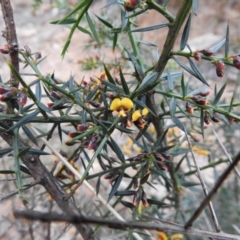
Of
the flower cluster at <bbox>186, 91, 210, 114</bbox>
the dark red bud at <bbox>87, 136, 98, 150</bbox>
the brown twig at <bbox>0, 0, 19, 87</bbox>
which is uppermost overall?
the brown twig at <bbox>0, 0, 19, 87</bbox>

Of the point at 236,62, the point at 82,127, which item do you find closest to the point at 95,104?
the point at 82,127

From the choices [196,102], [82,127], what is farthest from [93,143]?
[196,102]

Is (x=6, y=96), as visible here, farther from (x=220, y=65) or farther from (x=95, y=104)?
(x=220, y=65)

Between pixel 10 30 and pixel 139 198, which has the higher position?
pixel 10 30

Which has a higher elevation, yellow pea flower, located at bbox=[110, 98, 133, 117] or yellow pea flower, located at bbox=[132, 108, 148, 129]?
yellow pea flower, located at bbox=[110, 98, 133, 117]

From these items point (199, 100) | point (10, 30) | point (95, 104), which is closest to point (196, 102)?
Result: point (199, 100)

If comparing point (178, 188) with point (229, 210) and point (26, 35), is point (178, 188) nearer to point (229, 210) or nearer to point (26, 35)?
point (229, 210)

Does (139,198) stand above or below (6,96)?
below

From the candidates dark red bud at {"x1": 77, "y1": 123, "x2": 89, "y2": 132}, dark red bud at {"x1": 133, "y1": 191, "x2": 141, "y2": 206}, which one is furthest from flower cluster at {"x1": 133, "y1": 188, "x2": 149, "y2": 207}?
dark red bud at {"x1": 77, "y1": 123, "x2": 89, "y2": 132}

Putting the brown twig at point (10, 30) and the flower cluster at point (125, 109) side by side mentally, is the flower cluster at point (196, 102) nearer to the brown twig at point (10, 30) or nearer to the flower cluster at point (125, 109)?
the flower cluster at point (125, 109)

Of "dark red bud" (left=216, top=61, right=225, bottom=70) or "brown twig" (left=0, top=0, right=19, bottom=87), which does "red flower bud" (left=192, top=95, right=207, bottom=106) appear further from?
"brown twig" (left=0, top=0, right=19, bottom=87)

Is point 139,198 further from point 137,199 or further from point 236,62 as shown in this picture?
point 236,62

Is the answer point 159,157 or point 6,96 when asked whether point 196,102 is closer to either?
point 159,157

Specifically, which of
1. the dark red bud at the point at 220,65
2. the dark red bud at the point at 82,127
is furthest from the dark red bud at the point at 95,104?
the dark red bud at the point at 220,65
